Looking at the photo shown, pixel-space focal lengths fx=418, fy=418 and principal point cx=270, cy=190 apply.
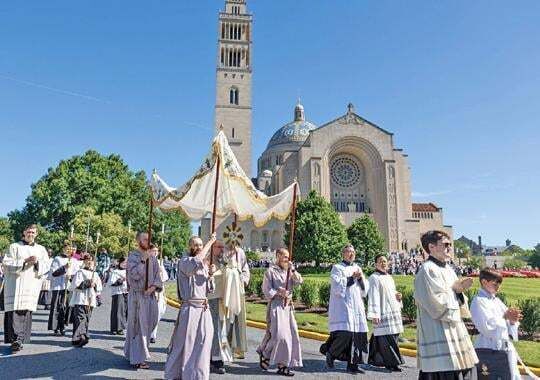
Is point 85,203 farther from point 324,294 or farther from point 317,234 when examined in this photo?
point 324,294

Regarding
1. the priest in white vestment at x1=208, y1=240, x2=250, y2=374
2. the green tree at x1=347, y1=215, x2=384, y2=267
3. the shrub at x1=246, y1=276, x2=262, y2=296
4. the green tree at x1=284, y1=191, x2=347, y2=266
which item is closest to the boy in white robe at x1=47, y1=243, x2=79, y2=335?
the priest in white vestment at x1=208, y1=240, x2=250, y2=374

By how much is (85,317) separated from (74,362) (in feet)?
5.34

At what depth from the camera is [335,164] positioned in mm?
59906

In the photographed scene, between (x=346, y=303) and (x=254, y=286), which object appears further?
(x=254, y=286)

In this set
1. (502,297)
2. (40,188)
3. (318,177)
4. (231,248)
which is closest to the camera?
(231,248)

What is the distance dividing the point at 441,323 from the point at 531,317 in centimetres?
814

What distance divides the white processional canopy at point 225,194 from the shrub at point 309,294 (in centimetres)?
634

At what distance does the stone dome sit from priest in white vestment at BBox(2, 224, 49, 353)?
65.3m

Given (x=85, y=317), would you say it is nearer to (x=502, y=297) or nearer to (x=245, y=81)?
(x=502, y=297)

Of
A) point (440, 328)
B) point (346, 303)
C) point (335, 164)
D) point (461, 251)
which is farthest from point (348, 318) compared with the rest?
point (461, 251)

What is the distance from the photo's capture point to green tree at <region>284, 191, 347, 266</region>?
39.7m

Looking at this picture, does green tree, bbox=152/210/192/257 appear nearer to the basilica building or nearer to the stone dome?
the basilica building

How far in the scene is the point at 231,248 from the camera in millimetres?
7914

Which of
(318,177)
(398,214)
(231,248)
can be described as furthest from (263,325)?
(398,214)
